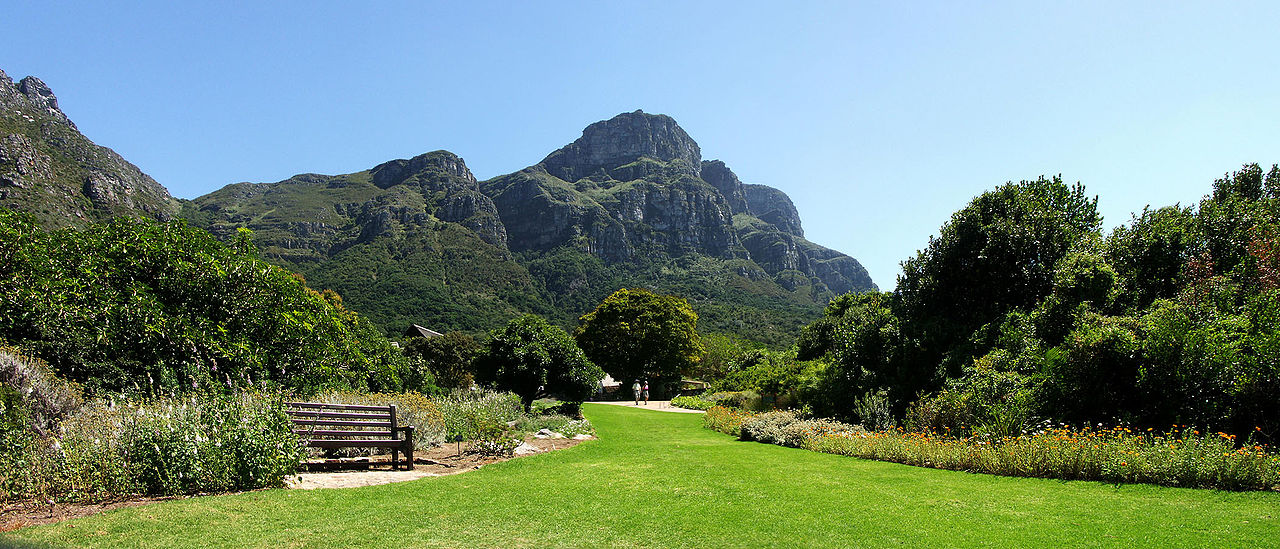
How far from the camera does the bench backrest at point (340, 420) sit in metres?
8.19

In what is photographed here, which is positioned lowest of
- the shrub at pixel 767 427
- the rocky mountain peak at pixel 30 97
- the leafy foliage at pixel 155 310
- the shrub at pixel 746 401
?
the shrub at pixel 746 401

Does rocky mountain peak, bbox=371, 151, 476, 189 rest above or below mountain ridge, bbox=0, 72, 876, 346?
above

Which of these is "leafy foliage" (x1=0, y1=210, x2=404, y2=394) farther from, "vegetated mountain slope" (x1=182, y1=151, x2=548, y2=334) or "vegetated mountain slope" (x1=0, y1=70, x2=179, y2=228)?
"vegetated mountain slope" (x1=182, y1=151, x2=548, y2=334)

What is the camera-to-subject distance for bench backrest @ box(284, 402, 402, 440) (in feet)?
26.9

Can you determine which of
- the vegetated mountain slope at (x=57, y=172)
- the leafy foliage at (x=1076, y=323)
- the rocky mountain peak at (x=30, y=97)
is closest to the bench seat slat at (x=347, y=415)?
the leafy foliage at (x=1076, y=323)

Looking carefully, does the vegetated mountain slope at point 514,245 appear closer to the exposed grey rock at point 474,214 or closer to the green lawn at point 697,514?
the exposed grey rock at point 474,214

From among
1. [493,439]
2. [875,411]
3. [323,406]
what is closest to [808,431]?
[875,411]

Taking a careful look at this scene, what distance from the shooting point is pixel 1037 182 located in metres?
15.7

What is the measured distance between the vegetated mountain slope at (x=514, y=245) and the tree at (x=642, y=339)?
30.7 metres

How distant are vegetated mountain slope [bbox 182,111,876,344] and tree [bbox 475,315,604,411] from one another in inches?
2231

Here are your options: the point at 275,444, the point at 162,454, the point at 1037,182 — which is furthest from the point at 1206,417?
the point at 162,454

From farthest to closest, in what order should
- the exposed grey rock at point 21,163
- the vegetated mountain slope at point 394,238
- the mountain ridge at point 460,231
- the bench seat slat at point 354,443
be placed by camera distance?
the vegetated mountain slope at point 394,238
the mountain ridge at point 460,231
the exposed grey rock at point 21,163
the bench seat slat at point 354,443

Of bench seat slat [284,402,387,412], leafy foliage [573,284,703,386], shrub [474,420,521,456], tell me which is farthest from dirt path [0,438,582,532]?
leafy foliage [573,284,703,386]

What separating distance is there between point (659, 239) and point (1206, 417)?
13970cm
